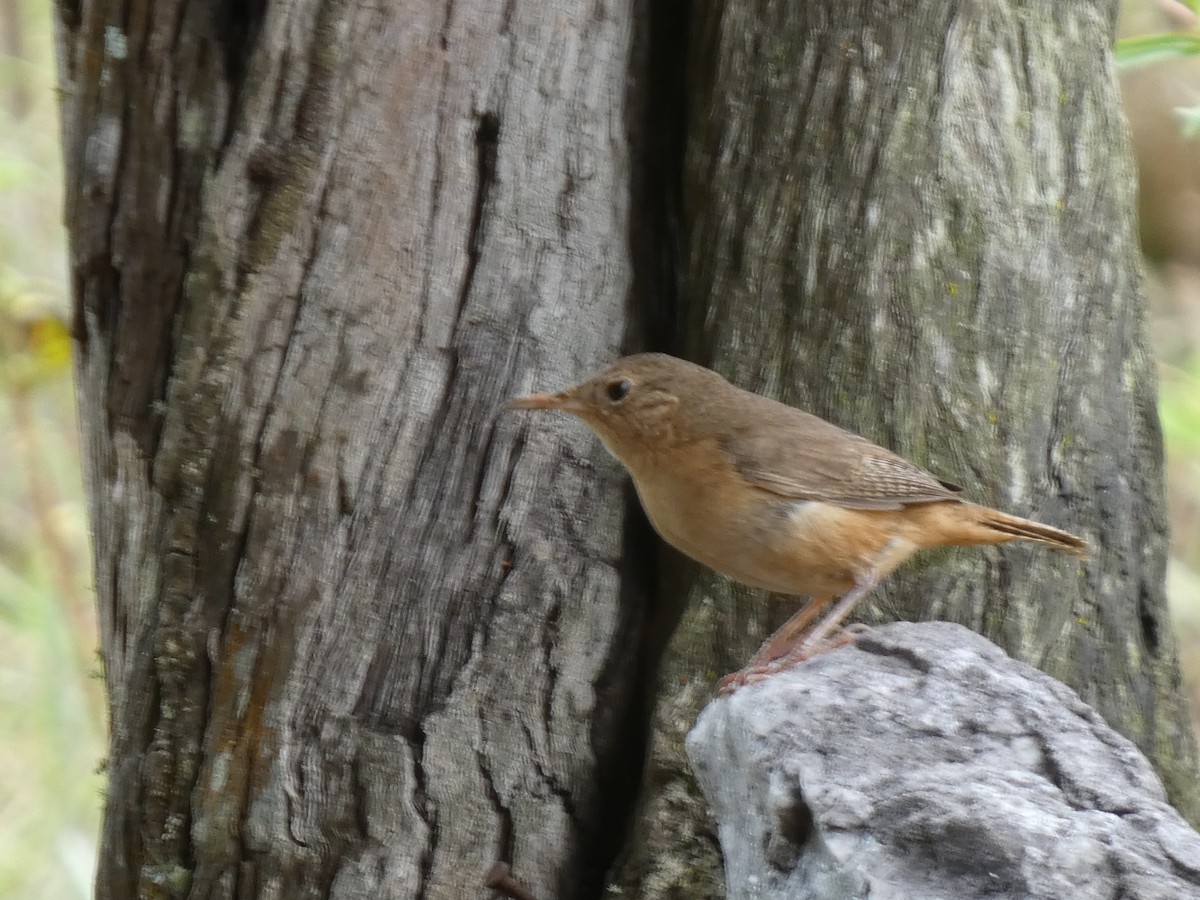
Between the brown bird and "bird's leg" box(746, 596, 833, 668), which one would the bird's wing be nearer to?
the brown bird

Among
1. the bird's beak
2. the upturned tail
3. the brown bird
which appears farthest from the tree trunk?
the upturned tail

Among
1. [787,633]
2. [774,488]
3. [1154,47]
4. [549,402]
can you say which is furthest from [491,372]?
[1154,47]

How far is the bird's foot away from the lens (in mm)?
2635

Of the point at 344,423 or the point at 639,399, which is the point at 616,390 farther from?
the point at 344,423

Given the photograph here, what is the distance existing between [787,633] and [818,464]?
17.6 inches

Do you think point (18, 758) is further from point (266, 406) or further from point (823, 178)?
point (823, 178)

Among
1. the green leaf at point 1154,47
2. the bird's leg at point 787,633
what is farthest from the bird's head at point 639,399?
the green leaf at point 1154,47

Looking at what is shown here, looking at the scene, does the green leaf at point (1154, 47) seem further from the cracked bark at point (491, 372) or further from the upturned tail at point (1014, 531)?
the upturned tail at point (1014, 531)

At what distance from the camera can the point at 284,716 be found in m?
2.89

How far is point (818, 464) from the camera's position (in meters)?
2.83

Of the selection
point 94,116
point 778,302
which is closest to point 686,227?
point 778,302

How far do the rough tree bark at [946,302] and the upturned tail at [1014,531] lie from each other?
19cm

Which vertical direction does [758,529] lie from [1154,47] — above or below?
below

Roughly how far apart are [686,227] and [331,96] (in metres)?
0.97
